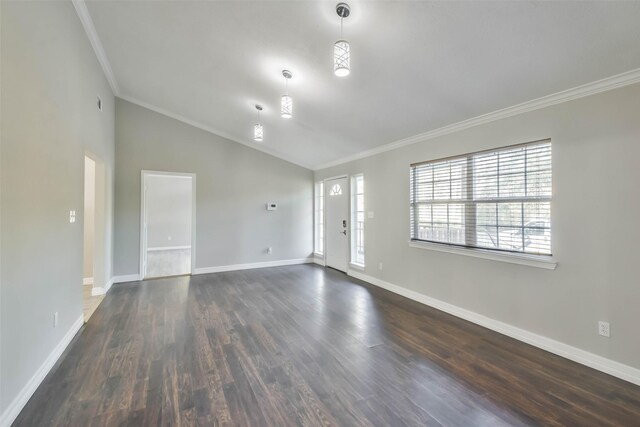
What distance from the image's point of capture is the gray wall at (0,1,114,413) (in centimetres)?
174

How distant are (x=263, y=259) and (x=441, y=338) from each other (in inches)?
169

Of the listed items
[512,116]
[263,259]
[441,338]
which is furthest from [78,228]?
[512,116]

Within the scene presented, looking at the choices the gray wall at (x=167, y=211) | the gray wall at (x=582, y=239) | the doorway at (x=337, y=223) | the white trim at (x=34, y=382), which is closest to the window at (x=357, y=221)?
the doorway at (x=337, y=223)

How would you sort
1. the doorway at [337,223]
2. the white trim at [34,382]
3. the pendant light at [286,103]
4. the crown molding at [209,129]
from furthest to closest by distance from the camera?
the doorway at [337,223]
the crown molding at [209,129]
the pendant light at [286,103]
the white trim at [34,382]

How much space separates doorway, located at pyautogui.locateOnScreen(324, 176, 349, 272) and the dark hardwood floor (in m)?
2.18

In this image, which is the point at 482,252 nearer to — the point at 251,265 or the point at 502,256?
the point at 502,256

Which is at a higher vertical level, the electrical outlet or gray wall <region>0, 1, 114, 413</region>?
gray wall <region>0, 1, 114, 413</region>

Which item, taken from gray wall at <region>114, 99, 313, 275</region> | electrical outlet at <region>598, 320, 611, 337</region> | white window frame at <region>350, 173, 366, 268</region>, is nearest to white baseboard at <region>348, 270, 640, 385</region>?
electrical outlet at <region>598, 320, 611, 337</region>

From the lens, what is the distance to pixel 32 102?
6.63 feet

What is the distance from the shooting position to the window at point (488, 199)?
8.94 feet

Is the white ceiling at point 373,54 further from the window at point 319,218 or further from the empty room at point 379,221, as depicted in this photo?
the window at point 319,218

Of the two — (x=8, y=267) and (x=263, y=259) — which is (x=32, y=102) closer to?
(x=8, y=267)

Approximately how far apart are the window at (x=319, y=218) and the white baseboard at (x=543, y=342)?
3017 millimetres

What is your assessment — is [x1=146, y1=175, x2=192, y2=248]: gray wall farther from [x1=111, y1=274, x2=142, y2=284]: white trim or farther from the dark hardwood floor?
the dark hardwood floor
